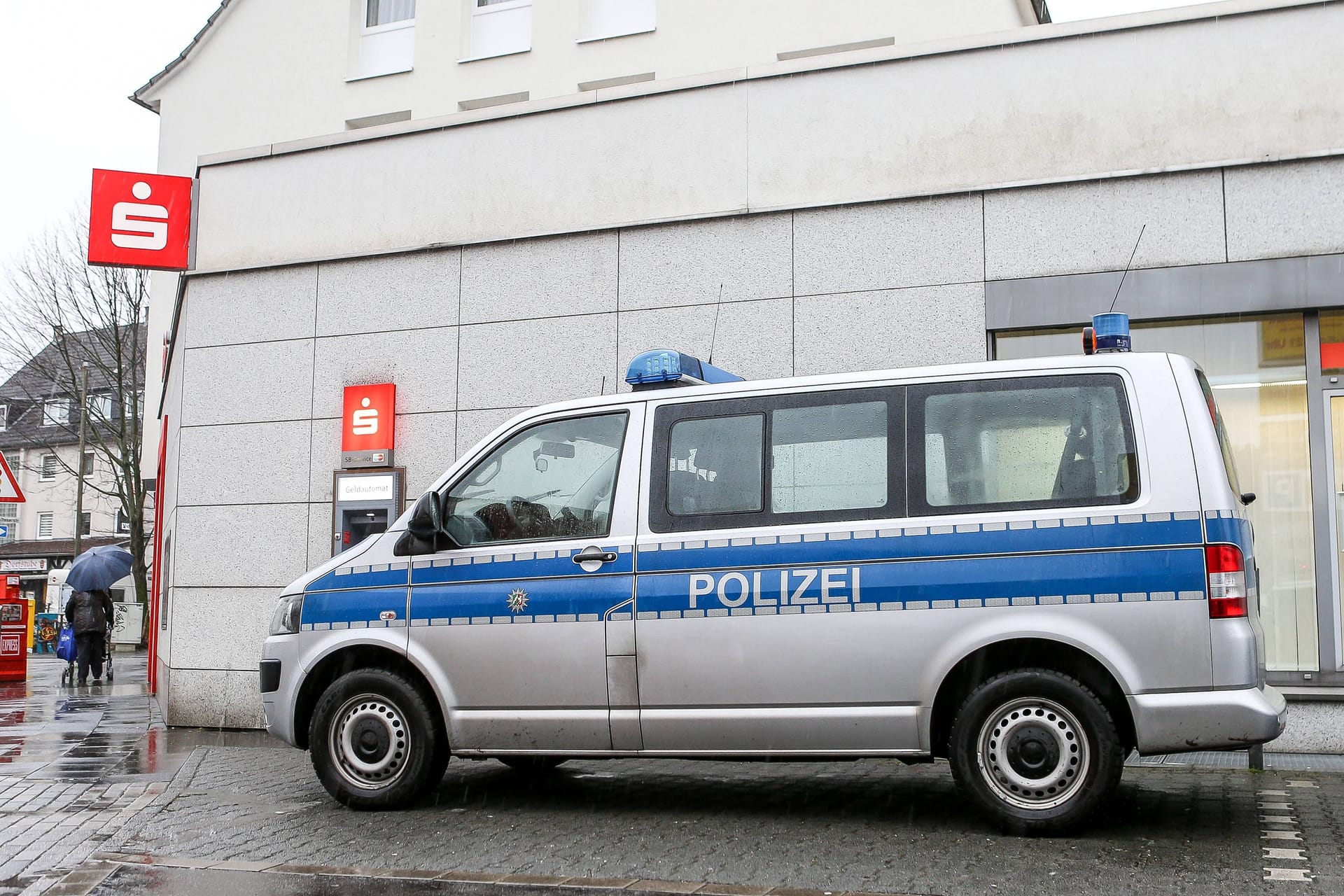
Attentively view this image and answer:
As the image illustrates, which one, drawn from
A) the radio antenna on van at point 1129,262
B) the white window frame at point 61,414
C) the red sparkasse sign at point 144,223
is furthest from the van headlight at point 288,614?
the white window frame at point 61,414

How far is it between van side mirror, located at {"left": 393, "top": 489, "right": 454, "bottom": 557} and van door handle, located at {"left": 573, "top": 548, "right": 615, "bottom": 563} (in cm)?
76

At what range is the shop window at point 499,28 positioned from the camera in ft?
61.8

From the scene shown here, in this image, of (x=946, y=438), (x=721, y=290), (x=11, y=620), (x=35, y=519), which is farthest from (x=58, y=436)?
(x=946, y=438)

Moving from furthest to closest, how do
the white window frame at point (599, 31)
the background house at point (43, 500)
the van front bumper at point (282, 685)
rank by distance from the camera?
the background house at point (43, 500) < the white window frame at point (599, 31) < the van front bumper at point (282, 685)

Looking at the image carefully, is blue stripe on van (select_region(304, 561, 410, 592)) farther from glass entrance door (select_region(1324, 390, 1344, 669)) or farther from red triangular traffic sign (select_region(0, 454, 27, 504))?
red triangular traffic sign (select_region(0, 454, 27, 504))

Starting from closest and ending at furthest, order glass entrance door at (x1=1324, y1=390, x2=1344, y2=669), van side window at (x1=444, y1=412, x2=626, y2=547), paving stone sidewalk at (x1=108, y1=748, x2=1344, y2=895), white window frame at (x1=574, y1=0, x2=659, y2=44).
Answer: paving stone sidewalk at (x1=108, y1=748, x2=1344, y2=895) < van side window at (x1=444, y1=412, x2=626, y2=547) < glass entrance door at (x1=1324, y1=390, x2=1344, y2=669) < white window frame at (x1=574, y1=0, x2=659, y2=44)

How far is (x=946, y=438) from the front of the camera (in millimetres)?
6141

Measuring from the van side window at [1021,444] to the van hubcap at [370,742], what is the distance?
Answer: 9.54 feet

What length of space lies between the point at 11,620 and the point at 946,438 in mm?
17018

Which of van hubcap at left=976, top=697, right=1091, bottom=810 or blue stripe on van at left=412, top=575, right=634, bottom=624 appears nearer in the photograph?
van hubcap at left=976, top=697, right=1091, bottom=810

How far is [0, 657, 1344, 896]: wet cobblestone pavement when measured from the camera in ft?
17.1

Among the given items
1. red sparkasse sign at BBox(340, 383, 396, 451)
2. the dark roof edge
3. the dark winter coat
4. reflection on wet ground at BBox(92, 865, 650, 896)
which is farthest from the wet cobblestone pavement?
the dark roof edge

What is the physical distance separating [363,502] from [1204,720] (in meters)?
7.62

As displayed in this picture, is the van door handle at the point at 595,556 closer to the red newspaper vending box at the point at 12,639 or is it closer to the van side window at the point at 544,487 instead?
the van side window at the point at 544,487
